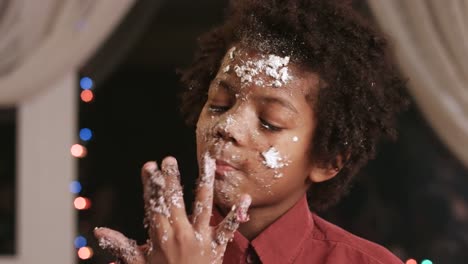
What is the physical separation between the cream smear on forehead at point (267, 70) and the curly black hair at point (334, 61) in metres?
0.02

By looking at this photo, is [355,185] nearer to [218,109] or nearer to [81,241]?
[81,241]

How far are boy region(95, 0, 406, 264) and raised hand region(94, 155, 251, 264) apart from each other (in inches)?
0.9

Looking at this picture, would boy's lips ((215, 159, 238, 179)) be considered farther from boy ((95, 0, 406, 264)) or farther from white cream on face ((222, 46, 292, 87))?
white cream on face ((222, 46, 292, 87))

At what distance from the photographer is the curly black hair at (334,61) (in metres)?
1.16

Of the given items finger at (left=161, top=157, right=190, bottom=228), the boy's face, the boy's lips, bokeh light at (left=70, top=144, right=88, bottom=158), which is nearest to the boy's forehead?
the boy's face

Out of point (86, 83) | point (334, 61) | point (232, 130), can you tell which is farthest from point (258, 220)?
point (86, 83)

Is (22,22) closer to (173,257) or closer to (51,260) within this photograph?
(51,260)

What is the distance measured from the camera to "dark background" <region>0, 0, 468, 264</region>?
2.91 meters

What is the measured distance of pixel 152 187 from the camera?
0.98 meters

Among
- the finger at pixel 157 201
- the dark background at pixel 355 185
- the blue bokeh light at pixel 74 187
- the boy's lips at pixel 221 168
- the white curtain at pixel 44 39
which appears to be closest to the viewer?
the finger at pixel 157 201

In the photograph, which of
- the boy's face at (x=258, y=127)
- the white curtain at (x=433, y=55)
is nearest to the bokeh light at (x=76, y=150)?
the white curtain at (x=433, y=55)

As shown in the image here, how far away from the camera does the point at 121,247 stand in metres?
1.00

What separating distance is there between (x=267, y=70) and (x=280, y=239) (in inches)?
9.5

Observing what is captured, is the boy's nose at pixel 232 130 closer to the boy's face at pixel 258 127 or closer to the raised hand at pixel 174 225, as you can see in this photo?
the boy's face at pixel 258 127
